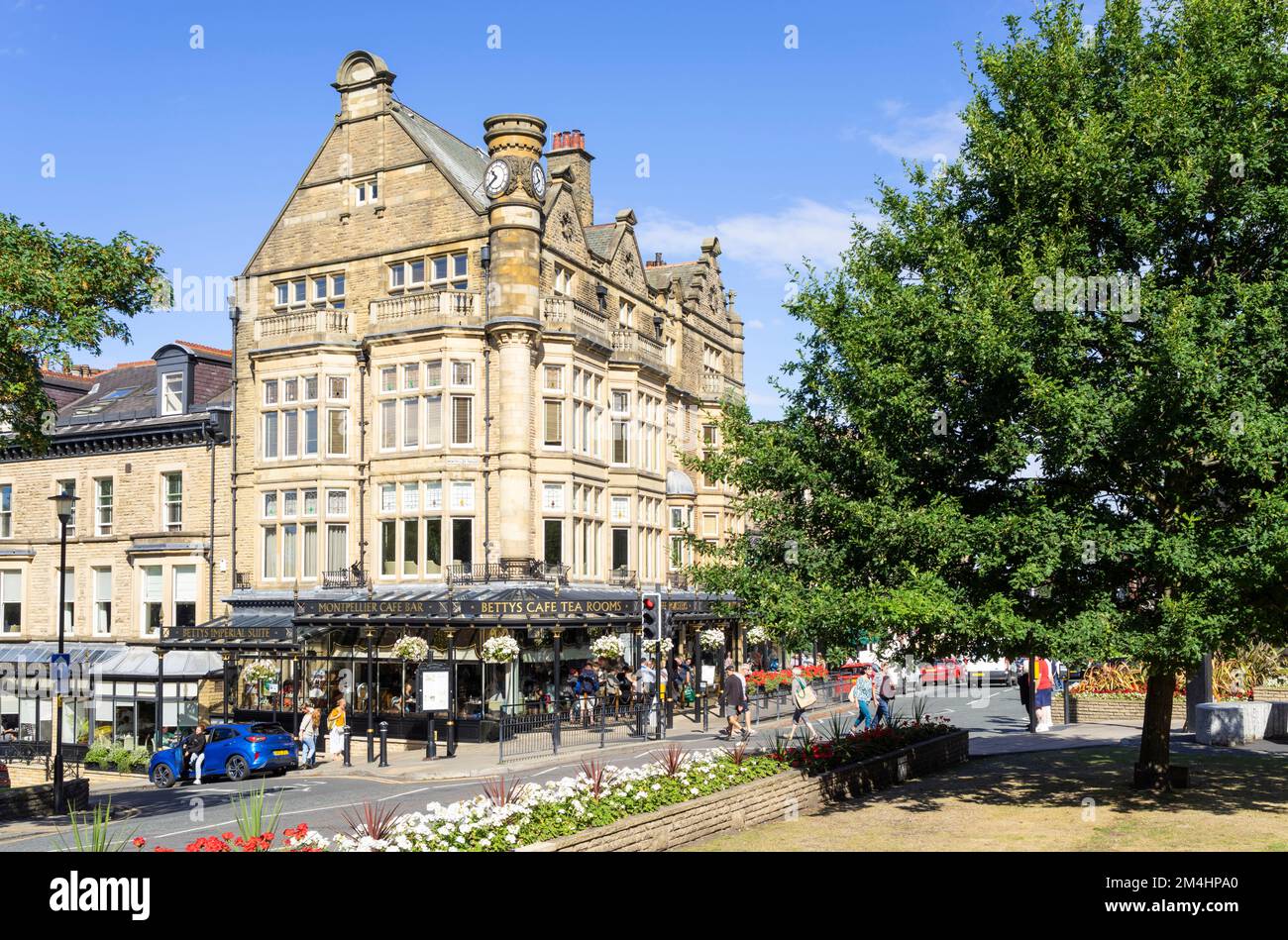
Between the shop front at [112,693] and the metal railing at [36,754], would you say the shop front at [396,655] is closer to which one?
the shop front at [112,693]

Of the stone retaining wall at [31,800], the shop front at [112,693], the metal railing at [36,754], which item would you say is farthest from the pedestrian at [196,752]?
the shop front at [112,693]

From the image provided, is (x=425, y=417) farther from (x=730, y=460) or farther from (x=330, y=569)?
(x=730, y=460)

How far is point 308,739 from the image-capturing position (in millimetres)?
30359

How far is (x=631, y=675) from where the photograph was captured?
3794 centimetres

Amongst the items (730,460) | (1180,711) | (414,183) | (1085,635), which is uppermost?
(414,183)

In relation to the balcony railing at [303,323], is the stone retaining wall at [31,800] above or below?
below

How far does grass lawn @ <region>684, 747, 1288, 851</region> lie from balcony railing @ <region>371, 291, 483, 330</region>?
854 inches

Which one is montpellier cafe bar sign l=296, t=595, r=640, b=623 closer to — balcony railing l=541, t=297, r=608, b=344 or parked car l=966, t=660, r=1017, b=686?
balcony railing l=541, t=297, r=608, b=344

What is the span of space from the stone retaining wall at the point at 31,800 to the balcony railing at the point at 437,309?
19.0 meters

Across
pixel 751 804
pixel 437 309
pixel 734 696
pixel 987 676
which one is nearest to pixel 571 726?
pixel 734 696

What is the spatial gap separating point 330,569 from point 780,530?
75.5 feet

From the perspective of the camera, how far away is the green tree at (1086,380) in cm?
1521

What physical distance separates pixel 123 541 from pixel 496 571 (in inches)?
653
